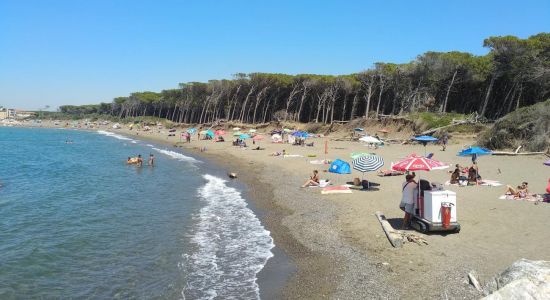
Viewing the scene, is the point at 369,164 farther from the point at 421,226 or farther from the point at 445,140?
the point at 445,140

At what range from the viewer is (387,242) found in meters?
12.2

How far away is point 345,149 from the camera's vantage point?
40844mm

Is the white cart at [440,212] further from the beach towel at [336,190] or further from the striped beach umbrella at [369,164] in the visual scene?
the beach towel at [336,190]

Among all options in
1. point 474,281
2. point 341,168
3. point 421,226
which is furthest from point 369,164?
point 474,281

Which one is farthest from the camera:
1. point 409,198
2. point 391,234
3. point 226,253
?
point 409,198

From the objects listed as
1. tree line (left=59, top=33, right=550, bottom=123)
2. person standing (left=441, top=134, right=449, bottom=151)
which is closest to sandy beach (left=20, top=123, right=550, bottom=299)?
person standing (left=441, top=134, right=449, bottom=151)

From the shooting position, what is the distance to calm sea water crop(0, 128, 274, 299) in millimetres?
10383

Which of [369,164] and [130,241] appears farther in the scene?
[369,164]

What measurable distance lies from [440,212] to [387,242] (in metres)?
1.75

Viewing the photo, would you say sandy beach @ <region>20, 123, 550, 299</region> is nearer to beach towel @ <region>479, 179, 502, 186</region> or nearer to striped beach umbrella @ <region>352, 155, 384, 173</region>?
beach towel @ <region>479, 179, 502, 186</region>

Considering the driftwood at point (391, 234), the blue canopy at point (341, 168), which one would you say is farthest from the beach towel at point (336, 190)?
the driftwood at point (391, 234)

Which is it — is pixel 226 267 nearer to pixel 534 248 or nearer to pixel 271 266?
pixel 271 266

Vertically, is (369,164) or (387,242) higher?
(369,164)

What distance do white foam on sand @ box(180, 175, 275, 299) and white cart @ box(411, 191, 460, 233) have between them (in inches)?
188
